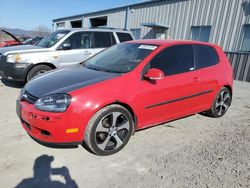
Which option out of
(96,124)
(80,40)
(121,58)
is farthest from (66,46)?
(96,124)

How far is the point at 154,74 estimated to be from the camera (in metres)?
3.23

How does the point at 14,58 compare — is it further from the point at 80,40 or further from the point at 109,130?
the point at 109,130

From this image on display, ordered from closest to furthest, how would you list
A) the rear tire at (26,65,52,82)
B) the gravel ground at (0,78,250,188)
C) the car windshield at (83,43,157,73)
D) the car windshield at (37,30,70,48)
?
the gravel ground at (0,78,250,188) → the car windshield at (83,43,157,73) → the rear tire at (26,65,52,82) → the car windshield at (37,30,70,48)

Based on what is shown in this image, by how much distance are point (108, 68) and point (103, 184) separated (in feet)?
5.92

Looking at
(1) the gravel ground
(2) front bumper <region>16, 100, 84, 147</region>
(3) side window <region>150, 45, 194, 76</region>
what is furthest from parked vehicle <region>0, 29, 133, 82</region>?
(3) side window <region>150, 45, 194, 76</region>

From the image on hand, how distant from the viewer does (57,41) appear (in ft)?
21.1

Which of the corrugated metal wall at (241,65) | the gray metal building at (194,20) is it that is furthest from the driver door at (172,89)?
the gray metal building at (194,20)

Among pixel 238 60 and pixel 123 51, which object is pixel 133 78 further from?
pixel 238 60

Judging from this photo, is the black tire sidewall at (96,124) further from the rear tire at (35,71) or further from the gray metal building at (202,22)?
the gray metal building at (202,22)

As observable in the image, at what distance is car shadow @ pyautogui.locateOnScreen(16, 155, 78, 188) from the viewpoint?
2.46 metres

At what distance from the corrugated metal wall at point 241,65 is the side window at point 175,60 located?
787 centimetres

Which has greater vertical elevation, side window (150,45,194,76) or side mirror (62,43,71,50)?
side window (150,45,194,76)

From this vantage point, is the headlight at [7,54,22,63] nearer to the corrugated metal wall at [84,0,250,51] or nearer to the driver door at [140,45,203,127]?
the driver door at [140,45,203,127]

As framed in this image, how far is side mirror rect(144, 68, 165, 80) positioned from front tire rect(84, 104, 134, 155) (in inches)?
23.4
